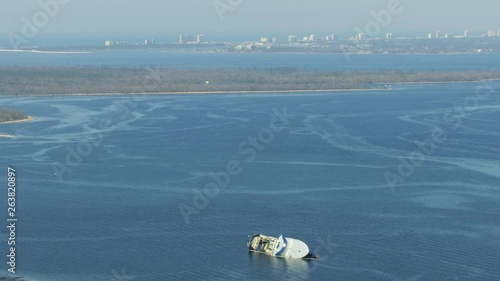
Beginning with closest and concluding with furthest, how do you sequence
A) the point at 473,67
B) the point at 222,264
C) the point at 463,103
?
the point at 222,264
the point at 463,103
the point at 473,67

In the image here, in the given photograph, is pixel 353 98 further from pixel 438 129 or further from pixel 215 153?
pixel 215 153

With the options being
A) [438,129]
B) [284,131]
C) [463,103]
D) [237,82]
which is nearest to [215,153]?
[284,131]
